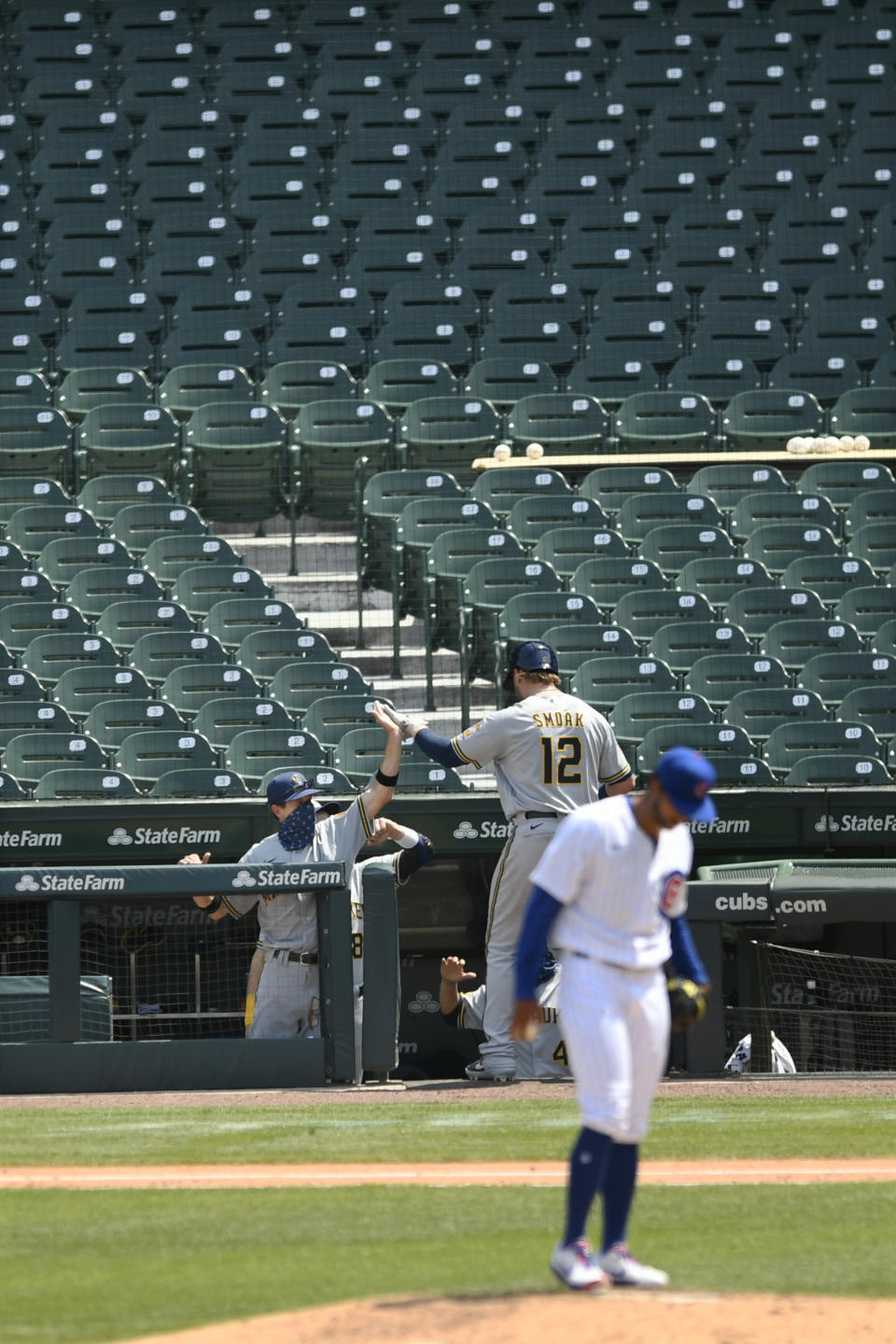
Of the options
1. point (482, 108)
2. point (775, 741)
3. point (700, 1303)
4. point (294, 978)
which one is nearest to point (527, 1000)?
point (700, 1303)

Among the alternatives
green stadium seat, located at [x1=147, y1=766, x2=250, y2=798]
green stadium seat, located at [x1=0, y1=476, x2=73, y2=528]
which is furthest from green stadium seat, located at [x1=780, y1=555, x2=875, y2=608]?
green stadium seat, located at [x1=0, y1=476, x2=73, y2=528]

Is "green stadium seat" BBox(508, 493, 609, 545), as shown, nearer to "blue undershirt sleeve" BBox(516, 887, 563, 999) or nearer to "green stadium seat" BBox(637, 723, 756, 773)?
"green stadium seat" BBox(637, 723, 756, 773)

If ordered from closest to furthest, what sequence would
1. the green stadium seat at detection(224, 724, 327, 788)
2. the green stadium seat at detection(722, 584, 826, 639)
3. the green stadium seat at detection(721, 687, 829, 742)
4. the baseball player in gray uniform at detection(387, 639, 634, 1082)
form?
the baseball player in gray uniform at detection(387, 639, 634, 1082)
the green stadium seat at detection(224, 724, 327, 788)
the green stadium seat at detection(721, 687, 829, 742)
the green stadium seat at detection(722, 584, 826, 639)

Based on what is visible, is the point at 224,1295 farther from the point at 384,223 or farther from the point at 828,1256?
the point at 384,223

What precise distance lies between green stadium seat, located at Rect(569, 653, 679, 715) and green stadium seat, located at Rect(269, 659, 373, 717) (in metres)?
1.47

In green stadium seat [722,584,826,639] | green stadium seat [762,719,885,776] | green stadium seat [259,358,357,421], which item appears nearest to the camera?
green stadium seat [762,719,885,776]

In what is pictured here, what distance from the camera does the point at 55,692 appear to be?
13219 mm

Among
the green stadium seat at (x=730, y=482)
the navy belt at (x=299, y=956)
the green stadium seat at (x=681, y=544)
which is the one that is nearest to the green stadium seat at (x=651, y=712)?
the green stadium seat at (x=681, y=544)

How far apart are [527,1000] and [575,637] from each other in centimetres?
894

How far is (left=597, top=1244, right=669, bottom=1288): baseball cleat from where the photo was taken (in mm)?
4539

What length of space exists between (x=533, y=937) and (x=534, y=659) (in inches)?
143

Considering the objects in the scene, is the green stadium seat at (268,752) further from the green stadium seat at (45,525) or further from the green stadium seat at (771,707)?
the green stadium seat at (45,525)

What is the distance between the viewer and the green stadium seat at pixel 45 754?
1237 centimetres

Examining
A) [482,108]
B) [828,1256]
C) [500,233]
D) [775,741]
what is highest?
[482,108]
